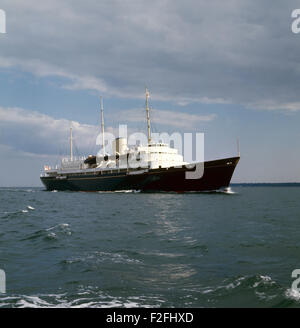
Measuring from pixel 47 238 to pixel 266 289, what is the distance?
10.1 meters

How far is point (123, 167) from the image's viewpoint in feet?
190

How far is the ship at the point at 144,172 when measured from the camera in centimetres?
4831

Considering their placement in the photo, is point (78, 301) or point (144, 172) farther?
point (144, 172)

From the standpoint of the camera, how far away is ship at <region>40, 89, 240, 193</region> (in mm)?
48312

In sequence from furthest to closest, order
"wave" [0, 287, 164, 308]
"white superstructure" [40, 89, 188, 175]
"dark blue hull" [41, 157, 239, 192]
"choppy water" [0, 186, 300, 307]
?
"white superstructure" [40, 89, 188, 175]
"dark blue hull" [41, 157, 239, 192]
"choppy water" [0, 186, 300, 307]
"wave" [0, 287, 164, 308]

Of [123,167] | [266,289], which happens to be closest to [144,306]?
[266,289]

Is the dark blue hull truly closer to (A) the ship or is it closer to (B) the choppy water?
→ (A) the ship

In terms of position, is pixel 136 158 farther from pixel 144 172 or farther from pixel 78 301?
pixel 78 301

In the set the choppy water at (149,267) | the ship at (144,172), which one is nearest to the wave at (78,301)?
the choppy water at (149,267)

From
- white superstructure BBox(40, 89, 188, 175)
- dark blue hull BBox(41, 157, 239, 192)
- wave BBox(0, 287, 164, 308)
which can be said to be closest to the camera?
wave BBox(0, 287, 164, 308)

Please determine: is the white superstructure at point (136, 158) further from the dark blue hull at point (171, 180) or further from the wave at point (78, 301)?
the wave at point (78, 301)

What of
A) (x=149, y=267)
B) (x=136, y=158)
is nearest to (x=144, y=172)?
(x=136, y=158)

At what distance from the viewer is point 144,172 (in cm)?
5275

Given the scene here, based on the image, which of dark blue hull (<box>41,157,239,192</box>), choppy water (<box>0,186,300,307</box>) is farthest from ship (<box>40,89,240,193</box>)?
choppy water (<box>0,186,300,307</box>)
